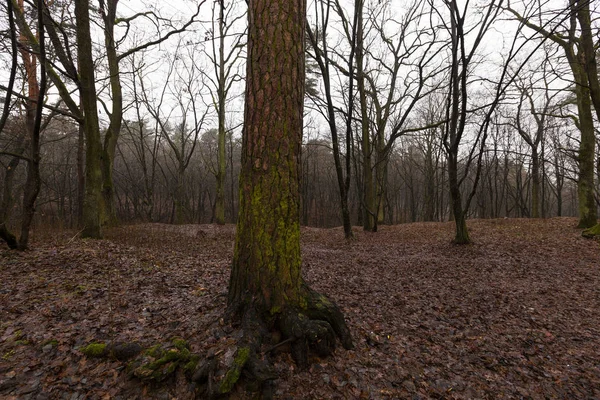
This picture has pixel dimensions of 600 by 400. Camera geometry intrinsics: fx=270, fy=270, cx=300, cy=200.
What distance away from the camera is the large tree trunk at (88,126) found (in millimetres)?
6430

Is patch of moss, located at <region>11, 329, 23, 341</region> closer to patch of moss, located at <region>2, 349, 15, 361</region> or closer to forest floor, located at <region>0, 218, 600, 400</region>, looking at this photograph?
forest floor, located at <region>0, 218, 600, 400</region>

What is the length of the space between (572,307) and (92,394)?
5.33 m

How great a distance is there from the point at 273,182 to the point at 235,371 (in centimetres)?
140

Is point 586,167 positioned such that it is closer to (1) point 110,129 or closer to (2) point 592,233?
(2) point 592,233

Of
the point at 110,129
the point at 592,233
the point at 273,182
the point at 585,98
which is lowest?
the point at 592,233

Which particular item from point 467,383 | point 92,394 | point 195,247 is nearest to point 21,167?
point 195,247

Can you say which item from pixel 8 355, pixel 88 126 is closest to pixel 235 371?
pixel 8 355

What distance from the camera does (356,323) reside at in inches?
116

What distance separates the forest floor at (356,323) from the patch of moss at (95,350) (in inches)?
1.7

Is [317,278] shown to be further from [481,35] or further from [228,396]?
[481,35]

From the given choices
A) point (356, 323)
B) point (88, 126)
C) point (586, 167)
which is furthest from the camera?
point (586, 167)

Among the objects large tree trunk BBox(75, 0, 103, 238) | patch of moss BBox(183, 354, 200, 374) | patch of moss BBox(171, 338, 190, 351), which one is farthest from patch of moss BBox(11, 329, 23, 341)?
large tree trunk BBox(75, 0, 103, 238)

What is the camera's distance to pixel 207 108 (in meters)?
19.3

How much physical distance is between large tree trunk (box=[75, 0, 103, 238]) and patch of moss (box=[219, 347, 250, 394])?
6524 millimetres
